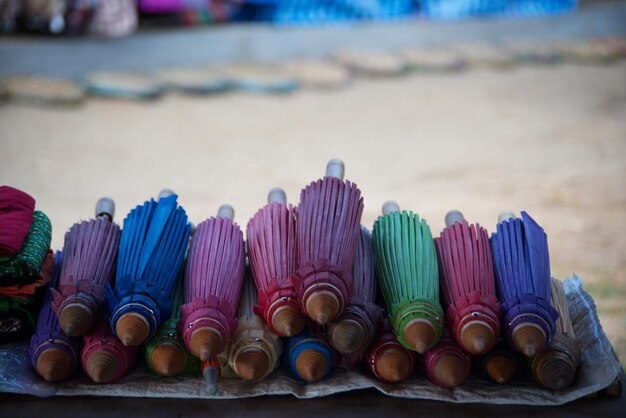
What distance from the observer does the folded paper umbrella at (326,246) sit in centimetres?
150

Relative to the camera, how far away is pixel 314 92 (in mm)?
7383

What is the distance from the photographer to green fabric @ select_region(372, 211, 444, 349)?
5.16ft

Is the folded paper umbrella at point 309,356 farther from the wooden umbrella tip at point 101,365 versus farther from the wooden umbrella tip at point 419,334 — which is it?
the wooden umbrella tip at point 101,365

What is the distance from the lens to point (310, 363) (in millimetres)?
1574

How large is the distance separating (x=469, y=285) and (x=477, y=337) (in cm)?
18

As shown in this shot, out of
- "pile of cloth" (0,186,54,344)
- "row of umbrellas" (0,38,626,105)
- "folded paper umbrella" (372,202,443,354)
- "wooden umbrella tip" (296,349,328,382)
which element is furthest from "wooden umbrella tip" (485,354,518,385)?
"row of umbrellas" (0,38,626,105)

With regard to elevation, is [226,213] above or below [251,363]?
above

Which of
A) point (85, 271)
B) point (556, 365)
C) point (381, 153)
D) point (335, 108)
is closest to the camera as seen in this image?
point (556, 365)

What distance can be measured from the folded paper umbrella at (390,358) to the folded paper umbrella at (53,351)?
66cm

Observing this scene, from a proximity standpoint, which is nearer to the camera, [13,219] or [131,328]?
[131,328]

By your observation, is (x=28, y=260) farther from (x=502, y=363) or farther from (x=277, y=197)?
(x=502, y=363)

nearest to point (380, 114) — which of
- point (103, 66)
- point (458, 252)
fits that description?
point (103, 66)

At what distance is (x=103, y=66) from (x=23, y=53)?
81 cm

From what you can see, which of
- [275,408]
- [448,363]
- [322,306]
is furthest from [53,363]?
[448,363]
